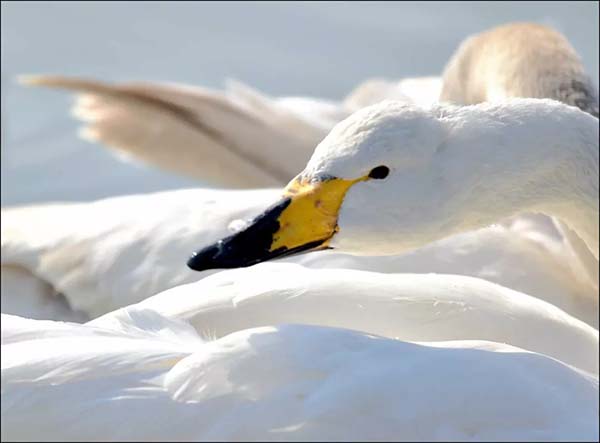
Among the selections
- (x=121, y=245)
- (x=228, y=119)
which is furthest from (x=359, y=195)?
(x=228, y=119)

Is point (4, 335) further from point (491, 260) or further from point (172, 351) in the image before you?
point (491, 260)

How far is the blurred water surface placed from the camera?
20.9ft

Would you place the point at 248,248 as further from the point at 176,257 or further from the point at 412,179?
the point at 176,257

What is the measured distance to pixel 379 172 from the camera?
102 inches

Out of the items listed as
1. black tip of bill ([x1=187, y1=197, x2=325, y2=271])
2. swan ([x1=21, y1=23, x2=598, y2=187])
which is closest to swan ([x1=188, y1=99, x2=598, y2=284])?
black tip of bill ([x1=187, y1=197, x2=325, y2=271])

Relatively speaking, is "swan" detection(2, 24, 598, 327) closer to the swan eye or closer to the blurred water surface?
the swan eye

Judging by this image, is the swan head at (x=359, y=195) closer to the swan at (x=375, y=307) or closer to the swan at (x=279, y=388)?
the swan at (x=375, y=307)

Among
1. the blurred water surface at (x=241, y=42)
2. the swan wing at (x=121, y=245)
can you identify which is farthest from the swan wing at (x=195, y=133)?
the blurred water surface at (x=241, y=42)

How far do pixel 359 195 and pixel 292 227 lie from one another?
0.12 m

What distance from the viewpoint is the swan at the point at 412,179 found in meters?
2.55

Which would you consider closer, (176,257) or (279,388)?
(279,388)

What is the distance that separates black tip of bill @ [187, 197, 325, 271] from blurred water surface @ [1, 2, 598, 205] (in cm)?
349

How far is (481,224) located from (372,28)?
416cm

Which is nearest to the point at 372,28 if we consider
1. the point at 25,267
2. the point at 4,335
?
the point at 25,267
